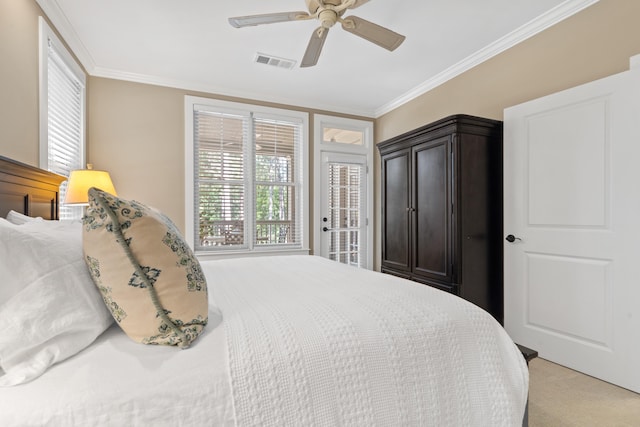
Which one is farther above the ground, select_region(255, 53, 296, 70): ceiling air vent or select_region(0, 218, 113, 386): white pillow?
select_region(255, 53, 296, 70): ceiling air vent

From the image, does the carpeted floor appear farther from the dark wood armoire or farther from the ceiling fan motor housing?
the ceiling fan motor housing

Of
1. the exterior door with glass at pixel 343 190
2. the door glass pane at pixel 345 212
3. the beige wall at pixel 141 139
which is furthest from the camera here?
the door glass pane at pixel 345 212

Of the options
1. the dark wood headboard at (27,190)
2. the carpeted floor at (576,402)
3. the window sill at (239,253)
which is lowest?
the carpeted floor at (576,402)

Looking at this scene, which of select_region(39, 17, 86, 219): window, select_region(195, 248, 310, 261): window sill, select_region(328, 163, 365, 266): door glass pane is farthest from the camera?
select_region(328, 163, 365, 266): door glass pane

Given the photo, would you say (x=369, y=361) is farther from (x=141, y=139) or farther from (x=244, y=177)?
(x=141, y=139)

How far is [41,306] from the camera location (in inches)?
30.2

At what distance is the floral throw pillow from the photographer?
841mm

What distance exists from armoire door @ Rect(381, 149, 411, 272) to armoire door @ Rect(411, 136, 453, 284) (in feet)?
0.35

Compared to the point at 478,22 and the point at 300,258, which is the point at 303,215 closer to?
the point at 300,258

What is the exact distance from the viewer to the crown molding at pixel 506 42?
229 cm

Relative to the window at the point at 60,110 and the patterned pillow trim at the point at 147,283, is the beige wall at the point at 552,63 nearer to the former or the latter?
the patterned pillow trim at the point at 147,283

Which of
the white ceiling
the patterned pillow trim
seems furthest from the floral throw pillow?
the white ceiling

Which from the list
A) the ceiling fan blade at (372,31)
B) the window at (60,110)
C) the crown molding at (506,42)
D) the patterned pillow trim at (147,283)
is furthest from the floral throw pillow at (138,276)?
the crown molding at (506,42)

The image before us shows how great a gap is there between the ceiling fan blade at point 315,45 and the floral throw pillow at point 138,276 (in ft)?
5.59
